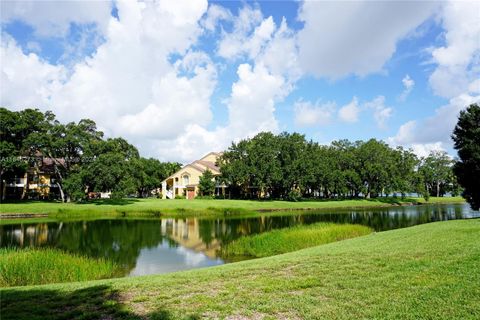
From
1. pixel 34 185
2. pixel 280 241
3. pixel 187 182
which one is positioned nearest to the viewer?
pixel 280 241

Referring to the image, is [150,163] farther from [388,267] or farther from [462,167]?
[388,267]

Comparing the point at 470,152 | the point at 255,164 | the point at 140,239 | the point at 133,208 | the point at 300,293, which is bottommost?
the point at 140,239

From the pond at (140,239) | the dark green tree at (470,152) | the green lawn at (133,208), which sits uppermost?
the dark green tree at (470,152)

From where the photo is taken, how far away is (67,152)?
60656mm

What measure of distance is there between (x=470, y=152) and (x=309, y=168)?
42343 mm

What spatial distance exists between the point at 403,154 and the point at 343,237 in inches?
2915

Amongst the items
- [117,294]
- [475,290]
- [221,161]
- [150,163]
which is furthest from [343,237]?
[150,163]

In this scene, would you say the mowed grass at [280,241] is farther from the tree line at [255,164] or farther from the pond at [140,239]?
the tree line at [255,164]

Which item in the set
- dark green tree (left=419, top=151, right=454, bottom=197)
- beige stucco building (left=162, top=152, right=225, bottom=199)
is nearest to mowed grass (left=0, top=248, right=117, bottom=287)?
beige stucco building (left=162, top=152, right=225, bottom=199)

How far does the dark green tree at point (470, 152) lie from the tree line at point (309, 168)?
3850 cm

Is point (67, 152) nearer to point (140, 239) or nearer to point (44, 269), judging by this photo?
point (140, 239)

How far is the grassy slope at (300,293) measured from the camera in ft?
25.2

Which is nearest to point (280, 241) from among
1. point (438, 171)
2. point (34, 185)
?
point (34, 185)

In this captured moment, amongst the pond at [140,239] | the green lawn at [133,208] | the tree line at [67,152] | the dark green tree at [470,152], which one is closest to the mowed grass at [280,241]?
the pond at [140,239]
